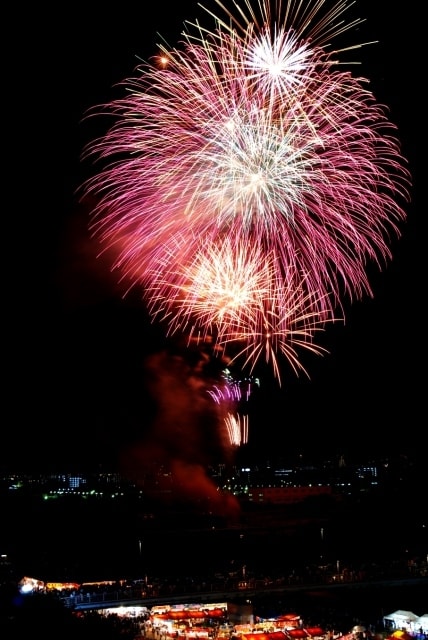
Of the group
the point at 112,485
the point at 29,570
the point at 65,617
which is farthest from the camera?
the point at 112,485

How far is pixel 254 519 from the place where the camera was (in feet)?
197

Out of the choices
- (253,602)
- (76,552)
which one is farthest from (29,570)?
(253,602)

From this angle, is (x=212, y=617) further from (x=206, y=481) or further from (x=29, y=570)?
(x=206, y=481)

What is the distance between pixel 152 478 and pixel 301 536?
29628mm

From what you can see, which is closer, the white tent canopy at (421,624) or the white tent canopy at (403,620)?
the white tent canopy at (421,624)

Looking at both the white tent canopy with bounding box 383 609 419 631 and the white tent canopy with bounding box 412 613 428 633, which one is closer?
the white tent canopy with bounding box 412 613 428 633

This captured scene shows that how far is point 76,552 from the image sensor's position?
42.4 m

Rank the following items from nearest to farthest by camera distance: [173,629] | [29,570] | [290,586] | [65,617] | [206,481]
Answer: [65,617], [173,629], [290,586], [29,570], [206,481]

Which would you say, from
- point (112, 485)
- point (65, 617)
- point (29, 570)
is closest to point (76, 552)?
point (29, 570)

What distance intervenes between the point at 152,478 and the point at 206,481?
6497mm

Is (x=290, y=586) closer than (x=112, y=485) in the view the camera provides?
Yes

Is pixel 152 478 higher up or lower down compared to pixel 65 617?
higher up

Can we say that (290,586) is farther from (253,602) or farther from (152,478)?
(152,478)

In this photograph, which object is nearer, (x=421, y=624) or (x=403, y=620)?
(x=421, y=624)
